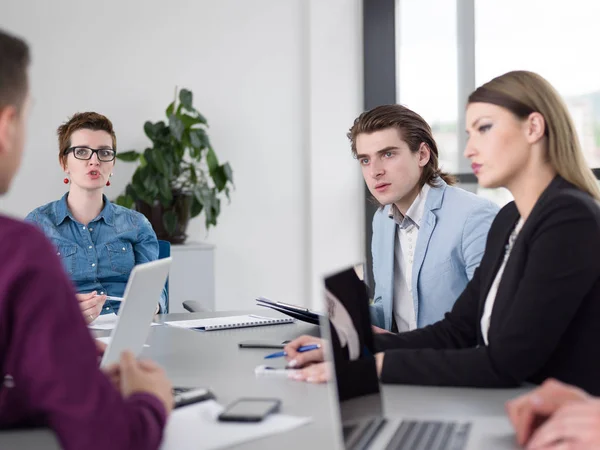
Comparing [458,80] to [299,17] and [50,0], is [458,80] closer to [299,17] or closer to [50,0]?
[299,17]

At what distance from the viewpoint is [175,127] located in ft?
15.1

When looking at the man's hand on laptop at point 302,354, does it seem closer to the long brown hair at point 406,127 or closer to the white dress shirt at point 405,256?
the white dress shirt at point 405,256

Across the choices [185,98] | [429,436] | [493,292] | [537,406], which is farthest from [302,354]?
[185,98]

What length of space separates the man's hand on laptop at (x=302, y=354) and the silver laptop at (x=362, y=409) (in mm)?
425

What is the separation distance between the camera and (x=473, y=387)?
155 centimetres

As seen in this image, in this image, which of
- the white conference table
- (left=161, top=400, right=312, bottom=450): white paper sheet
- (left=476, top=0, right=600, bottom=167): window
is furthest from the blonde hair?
(left=476, top=0, right=600, bottom=167): window

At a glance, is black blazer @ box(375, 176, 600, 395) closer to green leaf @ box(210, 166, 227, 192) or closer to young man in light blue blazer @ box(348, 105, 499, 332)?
young man in light blue blazer @ box(348, 105, 499, 332)

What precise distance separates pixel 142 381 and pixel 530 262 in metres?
0.83

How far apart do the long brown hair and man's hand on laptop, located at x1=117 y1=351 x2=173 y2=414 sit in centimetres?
175

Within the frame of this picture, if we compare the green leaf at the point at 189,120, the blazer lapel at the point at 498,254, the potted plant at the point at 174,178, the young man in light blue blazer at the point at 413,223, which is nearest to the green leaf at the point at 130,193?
the potted plant at the point at 174,178

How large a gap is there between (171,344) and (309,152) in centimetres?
325

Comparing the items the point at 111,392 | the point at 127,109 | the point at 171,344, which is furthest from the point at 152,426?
the point at 127,109

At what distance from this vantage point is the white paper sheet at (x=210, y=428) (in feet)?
3.93

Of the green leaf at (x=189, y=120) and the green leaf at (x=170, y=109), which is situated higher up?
the green leaf at (x=170, y=109)
